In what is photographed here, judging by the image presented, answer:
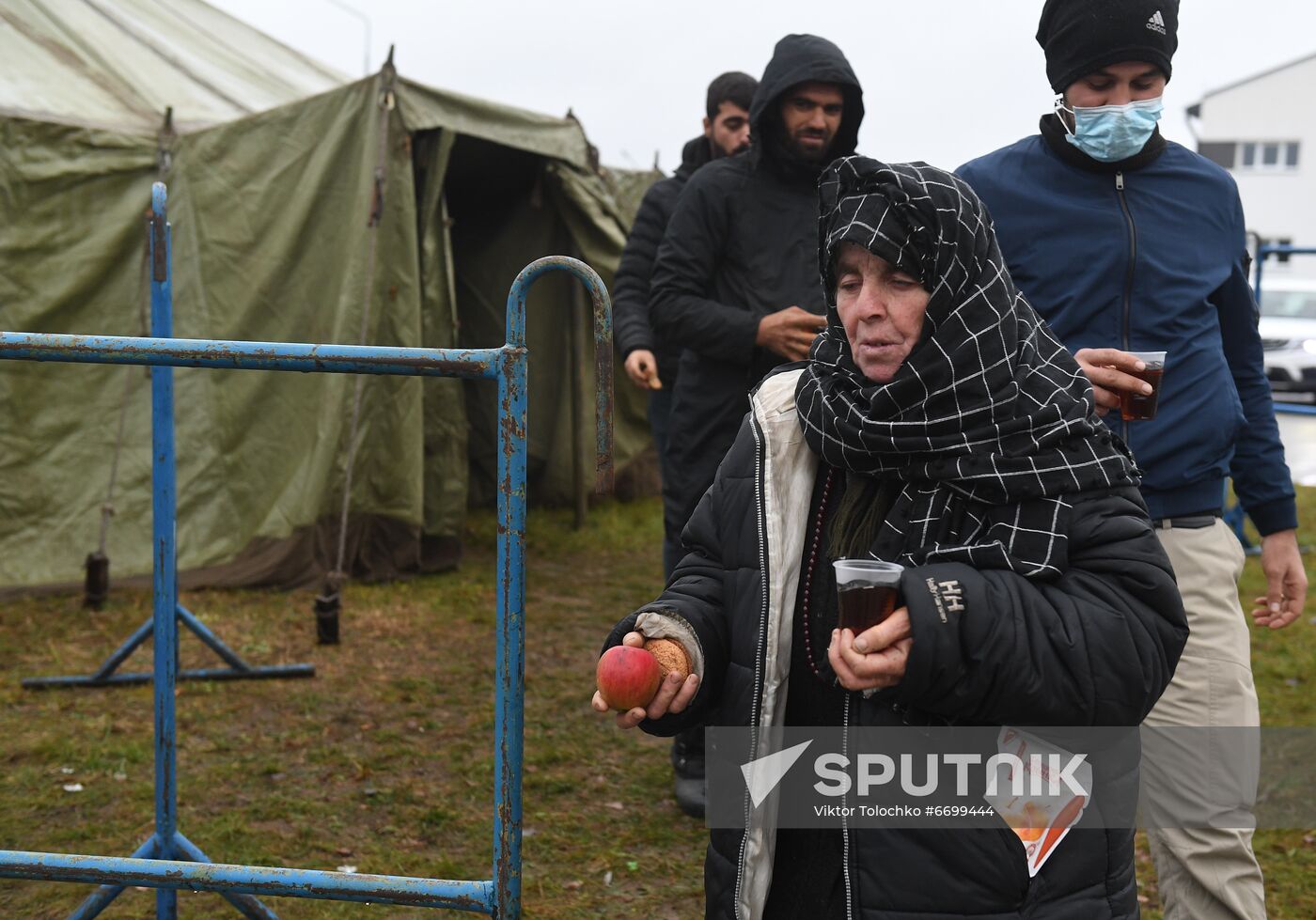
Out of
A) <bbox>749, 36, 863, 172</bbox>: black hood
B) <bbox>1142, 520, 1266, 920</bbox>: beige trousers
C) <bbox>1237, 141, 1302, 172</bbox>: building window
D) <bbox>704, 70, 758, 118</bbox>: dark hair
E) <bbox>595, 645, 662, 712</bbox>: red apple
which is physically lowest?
<bbox>1142, 520, 1266, 920</bbox>: beige trousers

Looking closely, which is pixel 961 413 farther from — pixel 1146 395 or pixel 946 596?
pixel 1146 395

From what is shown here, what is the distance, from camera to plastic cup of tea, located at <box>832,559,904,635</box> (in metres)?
1.65

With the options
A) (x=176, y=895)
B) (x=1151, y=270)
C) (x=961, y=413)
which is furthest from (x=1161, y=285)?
(x=176, y=895)

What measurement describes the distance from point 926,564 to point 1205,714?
1.04 metres

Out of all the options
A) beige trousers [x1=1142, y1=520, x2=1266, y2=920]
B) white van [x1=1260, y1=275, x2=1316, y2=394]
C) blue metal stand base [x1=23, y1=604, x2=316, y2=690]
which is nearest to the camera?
beige trousers [x1=1142, y1=520, x2=1266, y2=920]

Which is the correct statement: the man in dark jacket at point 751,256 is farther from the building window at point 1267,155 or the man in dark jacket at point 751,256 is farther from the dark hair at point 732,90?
the building window at point 1267,155

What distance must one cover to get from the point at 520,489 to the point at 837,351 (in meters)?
0.52

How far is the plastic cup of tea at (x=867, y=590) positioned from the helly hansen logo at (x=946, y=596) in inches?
1.8

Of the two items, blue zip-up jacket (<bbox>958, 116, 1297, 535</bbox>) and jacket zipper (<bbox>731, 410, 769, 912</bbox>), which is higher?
blue zip-up jacket (<bbox>958, 116, 1297, 535</bbox>)

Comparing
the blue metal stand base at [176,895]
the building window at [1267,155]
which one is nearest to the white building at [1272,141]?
the building window at [1267,155]

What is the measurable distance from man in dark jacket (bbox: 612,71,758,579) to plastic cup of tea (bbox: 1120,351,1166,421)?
192cm

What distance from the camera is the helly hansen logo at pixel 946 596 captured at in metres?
1.66

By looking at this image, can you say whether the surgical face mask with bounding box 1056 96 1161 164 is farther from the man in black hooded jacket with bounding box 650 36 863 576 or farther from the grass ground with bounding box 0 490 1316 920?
the grass ground with bounding box 0 490 1316 920

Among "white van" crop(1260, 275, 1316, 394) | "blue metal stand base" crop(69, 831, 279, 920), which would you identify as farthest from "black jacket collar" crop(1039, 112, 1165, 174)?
"white van" crop(1260, 275, 1316, 394)
